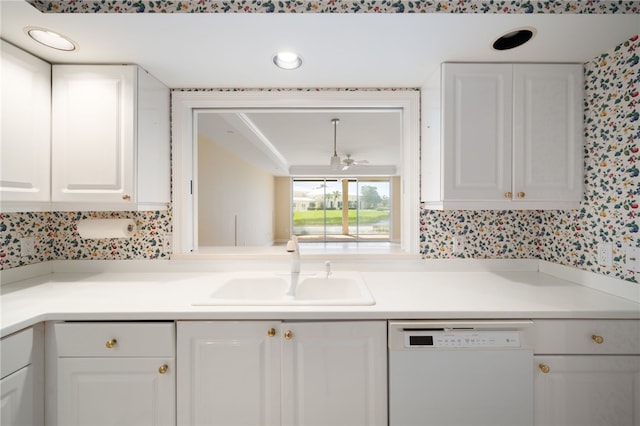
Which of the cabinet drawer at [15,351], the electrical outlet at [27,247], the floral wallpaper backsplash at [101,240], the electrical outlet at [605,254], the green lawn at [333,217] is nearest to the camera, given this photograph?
the cabinet drawer at [15,351]

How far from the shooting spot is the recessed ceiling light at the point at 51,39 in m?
1.25

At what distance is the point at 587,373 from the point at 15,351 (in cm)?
217

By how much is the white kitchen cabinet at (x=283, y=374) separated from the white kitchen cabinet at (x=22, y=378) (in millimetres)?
535

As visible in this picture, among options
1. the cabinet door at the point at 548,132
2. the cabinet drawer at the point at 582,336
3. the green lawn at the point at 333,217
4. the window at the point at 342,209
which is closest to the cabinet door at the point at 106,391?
the cabinet drawer at the point at 582,336

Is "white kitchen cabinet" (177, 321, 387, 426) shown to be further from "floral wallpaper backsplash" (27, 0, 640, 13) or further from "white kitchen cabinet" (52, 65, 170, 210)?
"floral wallpaper backsplash" (27, 0, 640, 13)

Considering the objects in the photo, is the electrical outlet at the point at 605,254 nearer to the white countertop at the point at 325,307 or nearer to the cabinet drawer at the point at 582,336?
the white countertop at the point at 325,307

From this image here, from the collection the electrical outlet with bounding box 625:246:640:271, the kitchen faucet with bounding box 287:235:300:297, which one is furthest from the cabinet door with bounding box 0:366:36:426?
the electrical outlet with bounding box 625:246:640:271

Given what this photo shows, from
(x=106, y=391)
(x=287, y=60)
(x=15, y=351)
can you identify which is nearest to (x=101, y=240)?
(x=15, y=351)

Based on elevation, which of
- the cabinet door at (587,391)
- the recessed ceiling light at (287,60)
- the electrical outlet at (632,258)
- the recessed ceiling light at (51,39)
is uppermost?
the recessed ceiling light at (51,39)

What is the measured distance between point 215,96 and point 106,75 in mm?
544

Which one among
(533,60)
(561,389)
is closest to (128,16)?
(533,60)

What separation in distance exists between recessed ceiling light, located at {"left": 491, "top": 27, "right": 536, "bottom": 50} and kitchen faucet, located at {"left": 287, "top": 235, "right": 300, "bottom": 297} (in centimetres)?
136

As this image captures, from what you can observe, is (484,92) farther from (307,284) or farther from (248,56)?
(307,284)

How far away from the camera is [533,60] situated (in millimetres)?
1465
